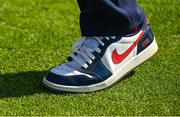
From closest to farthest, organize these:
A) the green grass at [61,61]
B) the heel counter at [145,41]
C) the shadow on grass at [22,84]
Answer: the green grass at [61,61], the shadow on grass at [22,84], the heel counter at [145,41]

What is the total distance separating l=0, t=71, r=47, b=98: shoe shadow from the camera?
2.12 meters

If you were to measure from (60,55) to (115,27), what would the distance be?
482 millimetres

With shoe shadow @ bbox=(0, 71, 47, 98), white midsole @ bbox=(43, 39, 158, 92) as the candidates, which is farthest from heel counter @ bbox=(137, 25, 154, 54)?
shoe shadow @ bbox=(0, 71, 47, 98)

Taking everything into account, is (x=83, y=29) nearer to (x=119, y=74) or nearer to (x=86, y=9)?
(x=86, y=9)

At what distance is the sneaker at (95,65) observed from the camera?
2.15 m

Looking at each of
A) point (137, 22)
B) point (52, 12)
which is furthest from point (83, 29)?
point (52, 12)

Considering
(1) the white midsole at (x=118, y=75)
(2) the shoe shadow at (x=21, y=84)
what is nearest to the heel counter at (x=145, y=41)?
(1) the white midsole at (x=118, y=75)

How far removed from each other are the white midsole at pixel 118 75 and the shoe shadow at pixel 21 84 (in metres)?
0.06

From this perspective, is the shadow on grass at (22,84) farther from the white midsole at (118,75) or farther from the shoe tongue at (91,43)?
the shoe tongue at (91,43)

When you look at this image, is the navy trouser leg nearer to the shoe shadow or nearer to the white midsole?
the white midsole

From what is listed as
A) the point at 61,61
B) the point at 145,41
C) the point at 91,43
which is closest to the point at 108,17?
the point at 91,43

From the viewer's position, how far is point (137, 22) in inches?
87.7

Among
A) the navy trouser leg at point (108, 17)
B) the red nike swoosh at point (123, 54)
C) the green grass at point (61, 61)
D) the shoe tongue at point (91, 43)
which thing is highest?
the navy trouser leg at point (108, 17)

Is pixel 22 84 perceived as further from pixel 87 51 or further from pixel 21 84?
pixel 87 51
